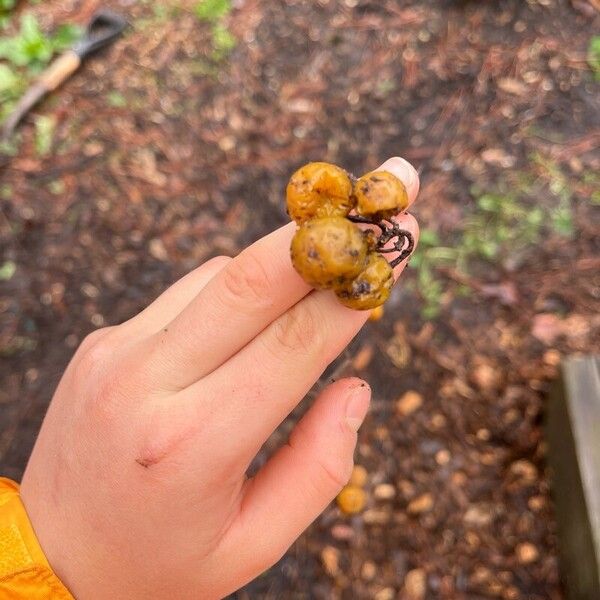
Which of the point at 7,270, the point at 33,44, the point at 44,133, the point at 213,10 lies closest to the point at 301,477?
the point at 7,270

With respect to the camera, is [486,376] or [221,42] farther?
[221,42]

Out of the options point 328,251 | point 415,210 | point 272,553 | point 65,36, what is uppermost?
point 328,251

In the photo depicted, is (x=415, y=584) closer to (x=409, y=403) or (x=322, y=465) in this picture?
(x=409, y=403)

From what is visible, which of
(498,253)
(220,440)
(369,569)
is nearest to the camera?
(220,440)

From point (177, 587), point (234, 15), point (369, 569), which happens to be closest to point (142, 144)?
point (234, 15)

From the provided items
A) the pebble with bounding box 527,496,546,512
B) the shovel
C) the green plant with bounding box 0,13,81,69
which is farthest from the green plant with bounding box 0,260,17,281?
the pebble with bounding box 527,496,546,512

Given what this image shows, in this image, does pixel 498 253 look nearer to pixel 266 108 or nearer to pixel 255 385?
pixel 266 108
